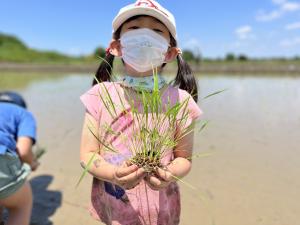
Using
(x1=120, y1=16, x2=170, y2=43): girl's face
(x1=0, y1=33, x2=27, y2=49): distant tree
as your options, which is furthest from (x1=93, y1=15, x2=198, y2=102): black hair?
(x1=0, y1=33, x2=27, y2=49): distant tree

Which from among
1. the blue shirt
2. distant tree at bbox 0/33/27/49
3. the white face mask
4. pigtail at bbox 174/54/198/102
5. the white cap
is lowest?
the blue shirt

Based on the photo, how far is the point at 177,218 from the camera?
162 cm

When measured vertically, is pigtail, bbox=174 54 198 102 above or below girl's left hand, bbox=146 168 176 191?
above

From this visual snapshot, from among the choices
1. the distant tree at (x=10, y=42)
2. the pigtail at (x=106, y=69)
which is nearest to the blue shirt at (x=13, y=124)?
the pigtail at (x=106, y=69)

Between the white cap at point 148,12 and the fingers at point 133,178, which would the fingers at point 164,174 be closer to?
the fingers at point 133,178

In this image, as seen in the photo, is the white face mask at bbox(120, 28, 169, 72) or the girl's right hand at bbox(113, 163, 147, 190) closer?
the girl's right hand at bbox(113, 163, 147, 190)

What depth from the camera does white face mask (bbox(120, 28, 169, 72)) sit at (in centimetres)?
144

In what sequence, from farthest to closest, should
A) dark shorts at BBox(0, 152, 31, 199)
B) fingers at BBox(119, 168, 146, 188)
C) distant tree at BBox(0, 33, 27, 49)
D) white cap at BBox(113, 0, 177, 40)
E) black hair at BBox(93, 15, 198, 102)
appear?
1. distant tree at BBox(0, 33, 27, 49)
2. dark shorts at BBox(0, 152, 31, 199)
3. black hair at BBox(93, 15, 198, 102)
4. white cap at BBox(113, 0, 177, 40)
5. fingers at BBox(119, 168, 146, 188)

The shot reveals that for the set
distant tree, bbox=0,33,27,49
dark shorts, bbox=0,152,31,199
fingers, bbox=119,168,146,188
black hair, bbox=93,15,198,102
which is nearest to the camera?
fingers, bbox=119,168,146,188

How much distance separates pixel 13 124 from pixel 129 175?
1.28 meters

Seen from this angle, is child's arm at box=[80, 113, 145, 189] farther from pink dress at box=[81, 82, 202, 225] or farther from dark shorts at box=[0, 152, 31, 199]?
dark shorts at box=[0, 152, 31, 199]

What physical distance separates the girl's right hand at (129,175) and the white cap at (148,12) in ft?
2.10

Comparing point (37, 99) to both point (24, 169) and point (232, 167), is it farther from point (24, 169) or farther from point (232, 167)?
point (24, 169)

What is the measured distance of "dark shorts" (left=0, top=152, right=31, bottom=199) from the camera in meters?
2.01
